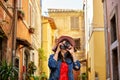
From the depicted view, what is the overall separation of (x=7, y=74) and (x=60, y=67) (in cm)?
286

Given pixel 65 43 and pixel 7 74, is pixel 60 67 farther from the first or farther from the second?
pixel 7 74

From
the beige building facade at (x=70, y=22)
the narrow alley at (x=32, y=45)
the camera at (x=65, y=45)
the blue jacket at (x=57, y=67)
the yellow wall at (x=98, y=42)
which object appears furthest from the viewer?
the beige building facade at (x=70, y=22)

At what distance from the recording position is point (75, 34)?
4025cm

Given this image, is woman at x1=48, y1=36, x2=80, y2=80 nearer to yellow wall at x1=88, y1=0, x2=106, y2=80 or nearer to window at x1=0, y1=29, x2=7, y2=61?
window at x1=0, y1=29, x2=7, y2=61

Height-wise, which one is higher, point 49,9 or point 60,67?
point 49,9

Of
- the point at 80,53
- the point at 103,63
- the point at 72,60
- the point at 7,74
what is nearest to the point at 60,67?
the point at 72,60

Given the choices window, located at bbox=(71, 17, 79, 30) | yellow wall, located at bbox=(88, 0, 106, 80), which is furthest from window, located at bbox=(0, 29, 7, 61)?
window, located at bbox=(71, 17, 79, 30)

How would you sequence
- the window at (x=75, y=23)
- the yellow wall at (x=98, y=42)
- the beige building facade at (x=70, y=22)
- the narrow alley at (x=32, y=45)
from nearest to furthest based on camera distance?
1. the narrow alley at (x=32, y=45)
2. the yellow wall at (x=98, y=42)
3. the beige building facade at (x=70, y=22)
4. the window at (x=75, y=23)

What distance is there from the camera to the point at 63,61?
7.55 metres

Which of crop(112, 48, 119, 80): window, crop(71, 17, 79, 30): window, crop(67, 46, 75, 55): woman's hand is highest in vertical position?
crop(71, 17, 79, 30): window

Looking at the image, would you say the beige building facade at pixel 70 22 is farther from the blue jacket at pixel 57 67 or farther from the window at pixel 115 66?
the blue jacket at pixel 57 67

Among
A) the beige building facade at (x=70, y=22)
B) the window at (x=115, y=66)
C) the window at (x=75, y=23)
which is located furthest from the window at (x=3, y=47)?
the window at (x=75, y=23)

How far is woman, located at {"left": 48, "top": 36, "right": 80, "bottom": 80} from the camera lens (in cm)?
742

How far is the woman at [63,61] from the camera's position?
7418 millimetres
